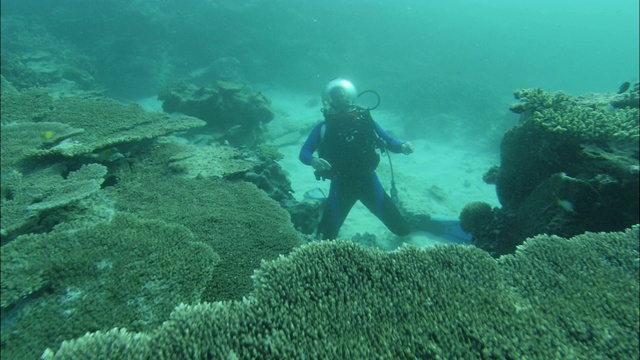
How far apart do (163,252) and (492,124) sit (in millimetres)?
21310

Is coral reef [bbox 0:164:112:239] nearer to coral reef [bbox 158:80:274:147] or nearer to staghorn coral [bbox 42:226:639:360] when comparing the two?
staghorn coral [bbox 42:226:639:360]

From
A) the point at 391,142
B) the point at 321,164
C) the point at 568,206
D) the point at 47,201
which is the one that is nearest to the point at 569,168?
the point at 568,206

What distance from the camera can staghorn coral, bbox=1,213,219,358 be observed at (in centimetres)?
274

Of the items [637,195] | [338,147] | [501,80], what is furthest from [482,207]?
[501,80]

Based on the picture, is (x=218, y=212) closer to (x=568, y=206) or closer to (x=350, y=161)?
(x=350, y=161)

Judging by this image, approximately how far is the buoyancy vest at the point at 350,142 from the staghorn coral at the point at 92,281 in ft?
12.2

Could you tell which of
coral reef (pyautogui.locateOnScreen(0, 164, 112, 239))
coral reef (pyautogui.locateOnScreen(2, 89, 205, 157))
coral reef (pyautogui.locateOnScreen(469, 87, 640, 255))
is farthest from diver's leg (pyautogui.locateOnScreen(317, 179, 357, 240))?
coral reef (pyautogui.locateOnScreen(0, 164, 112, 239))

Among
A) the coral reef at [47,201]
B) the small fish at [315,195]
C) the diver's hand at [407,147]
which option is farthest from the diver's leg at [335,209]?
the coral reef at [47,201]

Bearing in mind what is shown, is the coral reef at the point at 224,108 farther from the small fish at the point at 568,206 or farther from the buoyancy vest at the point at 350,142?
the small fish at the point at 568,206

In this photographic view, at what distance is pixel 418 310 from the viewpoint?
2.56 metres

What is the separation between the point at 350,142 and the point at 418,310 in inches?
168

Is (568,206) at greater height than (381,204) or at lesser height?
greater

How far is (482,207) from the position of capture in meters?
5.99

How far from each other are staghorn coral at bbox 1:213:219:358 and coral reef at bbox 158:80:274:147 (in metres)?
6.90
